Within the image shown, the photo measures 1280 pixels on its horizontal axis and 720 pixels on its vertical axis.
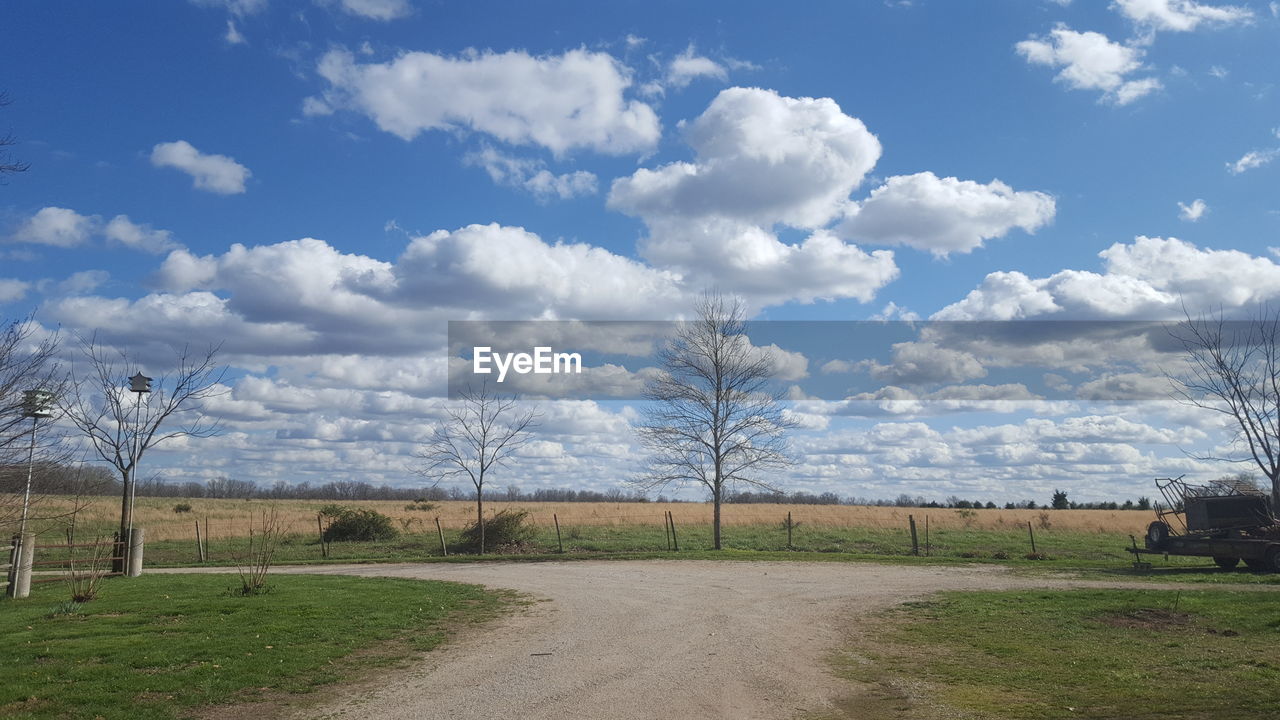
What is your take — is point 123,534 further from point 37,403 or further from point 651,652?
point 651,652

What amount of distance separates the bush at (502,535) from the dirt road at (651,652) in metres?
12.8

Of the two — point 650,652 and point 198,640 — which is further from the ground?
point 198,640

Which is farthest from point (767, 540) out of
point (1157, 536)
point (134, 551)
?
point (134, 551)

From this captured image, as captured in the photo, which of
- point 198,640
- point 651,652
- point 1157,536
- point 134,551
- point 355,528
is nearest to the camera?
point 651,652

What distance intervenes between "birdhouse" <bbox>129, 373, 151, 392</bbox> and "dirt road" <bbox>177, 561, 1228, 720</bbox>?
30.3ft

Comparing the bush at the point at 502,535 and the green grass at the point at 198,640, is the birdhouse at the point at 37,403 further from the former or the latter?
the bush at the point at 502,535

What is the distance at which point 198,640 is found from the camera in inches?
462

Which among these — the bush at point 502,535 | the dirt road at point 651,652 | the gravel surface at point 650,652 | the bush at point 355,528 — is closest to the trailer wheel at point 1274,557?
the dirt road at point 651,652

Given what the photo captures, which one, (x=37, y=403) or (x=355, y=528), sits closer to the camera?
(x=37, y=403)

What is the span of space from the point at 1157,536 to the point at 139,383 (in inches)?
1178

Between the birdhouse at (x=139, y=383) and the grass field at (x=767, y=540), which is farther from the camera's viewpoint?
the grass field at (x=767, y=540)

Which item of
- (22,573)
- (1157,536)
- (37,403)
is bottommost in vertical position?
(1157,536)

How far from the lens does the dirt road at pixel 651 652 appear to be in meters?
8.72

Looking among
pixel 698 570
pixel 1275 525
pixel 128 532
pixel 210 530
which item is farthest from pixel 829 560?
pixel 210 530
